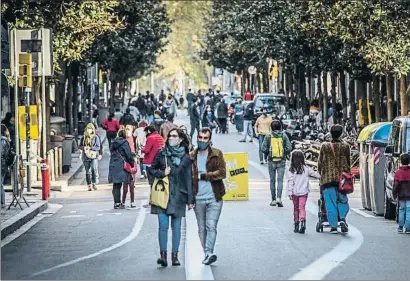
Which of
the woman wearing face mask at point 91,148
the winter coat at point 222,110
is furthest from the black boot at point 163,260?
the winter coat at point 222,110

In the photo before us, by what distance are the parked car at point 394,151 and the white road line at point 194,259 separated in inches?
146

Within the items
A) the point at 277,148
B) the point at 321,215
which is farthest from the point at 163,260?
the point at 277,148

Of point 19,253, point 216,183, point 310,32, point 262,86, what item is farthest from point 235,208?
point 262,86

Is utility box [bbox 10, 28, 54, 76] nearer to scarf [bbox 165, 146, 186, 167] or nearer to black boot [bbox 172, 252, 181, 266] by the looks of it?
scarf [bbox 165, 146, 186, 167]

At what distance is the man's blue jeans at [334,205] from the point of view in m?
20.2

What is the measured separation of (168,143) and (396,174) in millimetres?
5549

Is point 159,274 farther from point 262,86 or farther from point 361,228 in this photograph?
point 262,86

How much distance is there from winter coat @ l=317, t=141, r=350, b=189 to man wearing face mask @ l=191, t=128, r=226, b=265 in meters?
4.30

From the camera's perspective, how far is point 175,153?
629 inches

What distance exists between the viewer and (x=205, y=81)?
13450 centimetres

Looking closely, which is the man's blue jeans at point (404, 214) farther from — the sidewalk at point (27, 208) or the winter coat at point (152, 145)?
the sidewalk at point (27, 208)

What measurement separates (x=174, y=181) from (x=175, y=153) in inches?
13.4

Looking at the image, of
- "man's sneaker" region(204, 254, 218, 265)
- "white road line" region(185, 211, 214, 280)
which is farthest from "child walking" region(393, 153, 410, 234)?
"man's sneaker" region(204, 254, 218, 265)

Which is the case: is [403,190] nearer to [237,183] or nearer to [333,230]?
[333,230]
